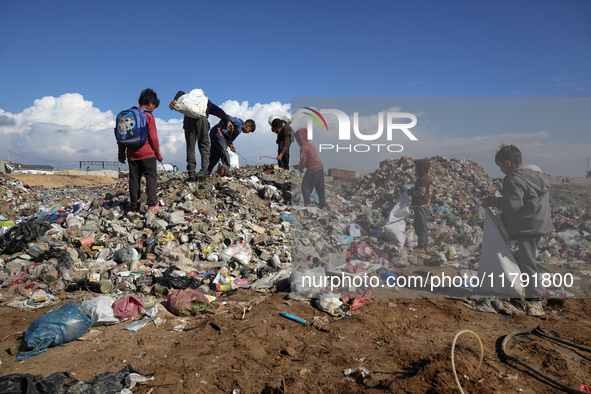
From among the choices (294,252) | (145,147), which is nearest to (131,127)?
(145,147)

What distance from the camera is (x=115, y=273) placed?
174 inches

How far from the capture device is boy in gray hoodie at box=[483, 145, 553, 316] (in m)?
3.72

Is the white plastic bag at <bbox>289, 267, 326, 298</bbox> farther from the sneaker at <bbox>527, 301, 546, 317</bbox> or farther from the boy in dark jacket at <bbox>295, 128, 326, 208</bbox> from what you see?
the sneaker at <bbox>527, 301, 546, 317</bbox>

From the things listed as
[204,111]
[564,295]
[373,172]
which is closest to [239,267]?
[373,172]

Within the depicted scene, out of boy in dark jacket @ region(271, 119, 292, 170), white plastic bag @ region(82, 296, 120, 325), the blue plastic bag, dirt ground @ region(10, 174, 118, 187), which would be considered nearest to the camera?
the blue plastic bag

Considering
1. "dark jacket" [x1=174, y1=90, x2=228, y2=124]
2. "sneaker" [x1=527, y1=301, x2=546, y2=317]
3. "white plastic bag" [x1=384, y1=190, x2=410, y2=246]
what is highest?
"dark jacket" [x1=174, y1=90, x2=228, y2=124]

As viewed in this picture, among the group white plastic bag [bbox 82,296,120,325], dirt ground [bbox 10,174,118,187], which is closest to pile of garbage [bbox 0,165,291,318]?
white plastic bag [bbox 82,296,120,325]

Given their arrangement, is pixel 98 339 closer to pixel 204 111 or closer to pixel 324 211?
pixel 324 211

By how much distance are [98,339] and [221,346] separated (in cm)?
110

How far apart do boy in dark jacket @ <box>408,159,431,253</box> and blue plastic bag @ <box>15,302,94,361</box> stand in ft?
11.4

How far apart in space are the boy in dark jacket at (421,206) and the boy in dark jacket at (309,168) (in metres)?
1.06

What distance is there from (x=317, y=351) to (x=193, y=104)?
16.1 ft

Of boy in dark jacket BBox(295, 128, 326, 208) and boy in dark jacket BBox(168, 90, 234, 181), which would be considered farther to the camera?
boy in dark jacket BBox(168, 90, 234, 181)

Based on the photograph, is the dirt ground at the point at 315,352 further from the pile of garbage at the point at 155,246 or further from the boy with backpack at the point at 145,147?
the boy with backpack at the point at 145,147
